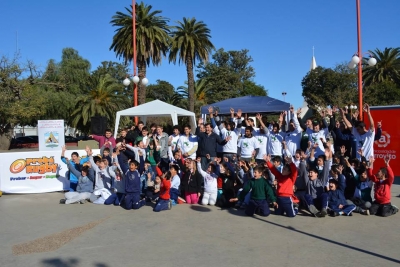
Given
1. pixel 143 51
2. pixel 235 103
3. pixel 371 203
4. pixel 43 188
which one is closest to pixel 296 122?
pixel 371 203

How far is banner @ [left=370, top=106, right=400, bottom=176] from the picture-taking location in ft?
39.9

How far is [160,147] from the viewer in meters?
10.6

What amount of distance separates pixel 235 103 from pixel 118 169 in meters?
9.96

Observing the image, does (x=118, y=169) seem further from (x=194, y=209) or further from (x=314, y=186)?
(x=314, y=186)

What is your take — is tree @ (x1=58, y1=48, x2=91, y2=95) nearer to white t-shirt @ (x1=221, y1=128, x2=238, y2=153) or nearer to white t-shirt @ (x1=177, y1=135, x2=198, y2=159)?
white t-shirt @ (x1=177, y1=135, x2=198, y2=159)

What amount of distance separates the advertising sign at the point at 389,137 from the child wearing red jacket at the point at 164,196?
23.6ft

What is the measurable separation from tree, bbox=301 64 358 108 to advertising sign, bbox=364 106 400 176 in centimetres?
2245

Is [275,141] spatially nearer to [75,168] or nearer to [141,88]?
[75,168]

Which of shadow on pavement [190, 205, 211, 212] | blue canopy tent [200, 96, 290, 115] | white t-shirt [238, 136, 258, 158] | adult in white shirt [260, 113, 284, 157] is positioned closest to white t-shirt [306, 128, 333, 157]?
adult in white shirt [260, 113, 284, 157]

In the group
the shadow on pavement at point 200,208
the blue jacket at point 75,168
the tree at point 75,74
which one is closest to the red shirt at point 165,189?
the shadow on pavement at point 200,208

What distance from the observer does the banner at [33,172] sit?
11242mm

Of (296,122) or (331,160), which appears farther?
(296,122)

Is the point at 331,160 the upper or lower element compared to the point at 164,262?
upper

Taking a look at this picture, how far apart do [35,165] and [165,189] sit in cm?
481
